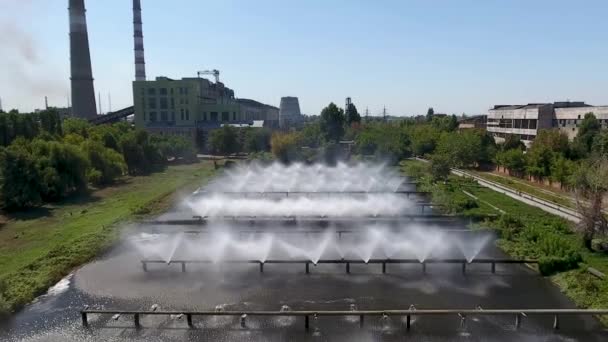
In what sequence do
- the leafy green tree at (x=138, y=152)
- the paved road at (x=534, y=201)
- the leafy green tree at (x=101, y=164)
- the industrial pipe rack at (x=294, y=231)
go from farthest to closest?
the leafy green tree at (x=138, y=152), the leafy green tree at (x=101, y=164), the paved road at (x=534, y=201), the industrial pipe rack at (x=294, y=231)

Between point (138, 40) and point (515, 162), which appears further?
point (138, 40)

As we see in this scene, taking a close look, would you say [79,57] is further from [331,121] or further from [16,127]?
[331,121]

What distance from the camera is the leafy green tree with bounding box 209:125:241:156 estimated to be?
221 ft

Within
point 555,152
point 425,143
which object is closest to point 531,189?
point 555,152

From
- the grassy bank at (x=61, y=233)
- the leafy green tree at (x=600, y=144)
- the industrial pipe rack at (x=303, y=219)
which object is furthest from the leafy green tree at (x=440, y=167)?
the grassy bank at (x=61, y=233)

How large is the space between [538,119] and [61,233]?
171 feet

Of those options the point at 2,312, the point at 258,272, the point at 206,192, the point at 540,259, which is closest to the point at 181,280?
the point at 258,272

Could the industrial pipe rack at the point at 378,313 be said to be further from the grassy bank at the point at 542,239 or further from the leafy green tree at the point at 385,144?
the leafy green tree at the point at 385,144

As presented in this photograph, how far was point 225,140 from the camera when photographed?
67375mm

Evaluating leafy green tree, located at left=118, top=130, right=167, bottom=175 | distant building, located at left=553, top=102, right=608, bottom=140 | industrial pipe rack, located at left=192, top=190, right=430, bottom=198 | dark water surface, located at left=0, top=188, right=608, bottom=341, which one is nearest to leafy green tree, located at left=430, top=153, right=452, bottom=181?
industrial pipe rack, located at left=192, top=190, right=430, bottom=198

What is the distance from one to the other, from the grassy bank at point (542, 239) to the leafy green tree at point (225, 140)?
132 ft

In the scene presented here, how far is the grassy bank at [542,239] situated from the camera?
1664 centimetres

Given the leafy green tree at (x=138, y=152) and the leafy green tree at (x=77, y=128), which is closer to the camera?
the leafy green tree at (x=138, y=152)

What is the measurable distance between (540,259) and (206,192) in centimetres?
2729
